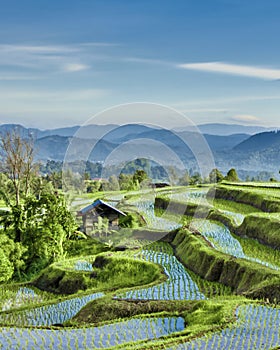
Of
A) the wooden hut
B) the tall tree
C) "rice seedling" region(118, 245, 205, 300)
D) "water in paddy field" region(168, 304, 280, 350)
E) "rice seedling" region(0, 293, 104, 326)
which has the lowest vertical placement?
"rice seedling" region(0, 293, 104, 326)

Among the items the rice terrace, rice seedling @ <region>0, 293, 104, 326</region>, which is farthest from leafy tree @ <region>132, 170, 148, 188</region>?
rice seedling @ <region>0, 293, 104, 326</region>

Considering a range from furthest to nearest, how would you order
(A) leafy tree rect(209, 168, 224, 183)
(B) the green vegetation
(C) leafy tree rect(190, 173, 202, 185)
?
(C) leafy tree rect(190, 173, 202, 185) → (A) leafy tree rect(209, 168, 224, 183) → (B) the green vegetation

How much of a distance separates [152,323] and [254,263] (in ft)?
12.5

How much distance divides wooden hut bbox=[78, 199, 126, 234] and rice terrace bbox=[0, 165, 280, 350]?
7.3 inches

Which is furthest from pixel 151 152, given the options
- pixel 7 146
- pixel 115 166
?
pixel 7 146

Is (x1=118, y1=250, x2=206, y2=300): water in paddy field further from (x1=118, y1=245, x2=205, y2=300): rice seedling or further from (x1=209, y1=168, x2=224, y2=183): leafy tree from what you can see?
(x1=209, y1=168, x2=224, y2=183): leafy tree

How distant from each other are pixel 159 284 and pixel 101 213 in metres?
5.53

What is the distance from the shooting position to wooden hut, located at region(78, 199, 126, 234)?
18.2 metres

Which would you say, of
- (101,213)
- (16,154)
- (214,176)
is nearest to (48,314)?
(101,213)

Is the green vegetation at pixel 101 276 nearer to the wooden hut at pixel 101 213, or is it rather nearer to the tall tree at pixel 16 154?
the wooden hut at pixel 101 213

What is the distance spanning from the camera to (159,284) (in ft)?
Result: 42.8

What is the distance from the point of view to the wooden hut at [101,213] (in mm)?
18156

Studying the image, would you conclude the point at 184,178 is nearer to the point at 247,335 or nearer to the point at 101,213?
the point at 101,213

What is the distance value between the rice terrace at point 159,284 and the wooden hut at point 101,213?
19cm
